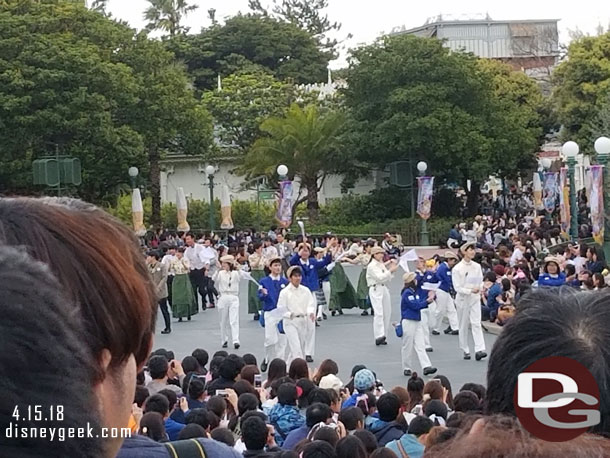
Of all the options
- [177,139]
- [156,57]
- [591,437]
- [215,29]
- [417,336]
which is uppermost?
[215,29]

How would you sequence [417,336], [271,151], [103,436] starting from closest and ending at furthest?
[103,436], [417,336], [271,151]

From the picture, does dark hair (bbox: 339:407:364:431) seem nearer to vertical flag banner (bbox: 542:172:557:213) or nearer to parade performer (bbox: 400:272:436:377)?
parade performer (bbox: 400:272:436:377)

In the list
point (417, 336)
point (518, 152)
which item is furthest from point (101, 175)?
point (417, 336)

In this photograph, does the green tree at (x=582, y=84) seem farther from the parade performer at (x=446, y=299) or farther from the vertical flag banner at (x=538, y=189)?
the parade performer at (x=446, y=299)

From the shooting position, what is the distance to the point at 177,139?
42219 mm

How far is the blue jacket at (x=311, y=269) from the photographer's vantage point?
19.1 meters

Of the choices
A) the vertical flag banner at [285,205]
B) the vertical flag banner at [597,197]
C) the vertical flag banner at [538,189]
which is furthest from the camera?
the vertical flag banner at [538,189]

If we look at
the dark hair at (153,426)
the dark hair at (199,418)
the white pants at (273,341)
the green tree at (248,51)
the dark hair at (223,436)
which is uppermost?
the green tree at (248,51)

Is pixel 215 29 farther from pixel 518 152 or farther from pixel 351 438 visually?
pixel 351 438

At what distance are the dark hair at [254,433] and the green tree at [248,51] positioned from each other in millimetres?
50129

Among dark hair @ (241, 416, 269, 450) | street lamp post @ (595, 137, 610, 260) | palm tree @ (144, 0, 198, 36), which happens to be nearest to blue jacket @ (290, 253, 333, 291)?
street lamp post @ (595, 137, 610, 260)

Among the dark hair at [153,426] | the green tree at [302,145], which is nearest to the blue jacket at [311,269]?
the dark hair at [153,426]

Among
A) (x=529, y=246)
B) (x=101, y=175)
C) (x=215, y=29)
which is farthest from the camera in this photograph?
(x=215, y=29)

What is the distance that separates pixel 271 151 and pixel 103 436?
1559 inches
